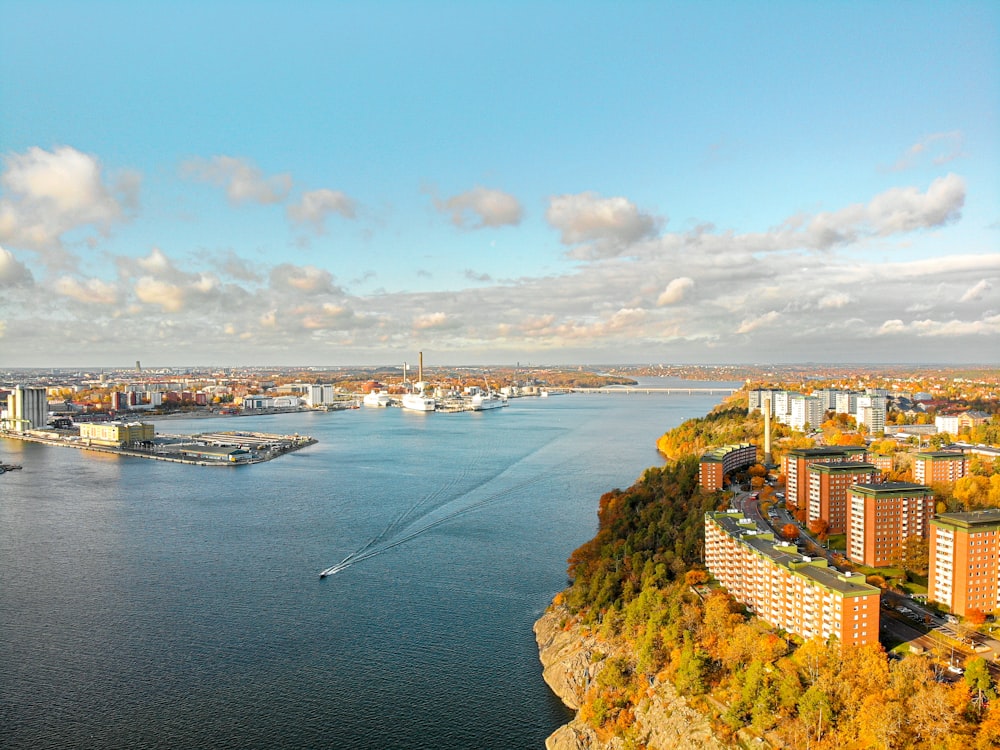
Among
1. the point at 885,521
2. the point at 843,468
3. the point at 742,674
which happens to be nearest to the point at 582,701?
the point at 742,674

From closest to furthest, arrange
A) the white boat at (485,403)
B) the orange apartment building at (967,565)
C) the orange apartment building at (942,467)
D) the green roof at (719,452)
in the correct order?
the orange apartment building at (967,565), the orange apartment building at (942,467), the green roof at (719,452), the white boat at (485,403)

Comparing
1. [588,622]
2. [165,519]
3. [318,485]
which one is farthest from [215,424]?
[588,622]

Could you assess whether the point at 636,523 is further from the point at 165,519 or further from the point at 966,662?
the point at 165,519

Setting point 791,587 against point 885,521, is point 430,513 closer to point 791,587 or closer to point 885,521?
point 885,521

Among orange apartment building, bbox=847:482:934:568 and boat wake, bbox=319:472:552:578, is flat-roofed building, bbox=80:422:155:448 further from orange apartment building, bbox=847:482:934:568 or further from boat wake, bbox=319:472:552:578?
orange apartment building, bbox=847:482:934:568

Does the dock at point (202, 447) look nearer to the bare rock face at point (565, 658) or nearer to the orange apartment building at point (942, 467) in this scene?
the bare rock face at point (565, 658)

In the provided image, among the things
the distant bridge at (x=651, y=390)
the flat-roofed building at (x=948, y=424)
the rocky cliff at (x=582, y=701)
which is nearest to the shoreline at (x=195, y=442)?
the rocky cliff at (x=582, y=701)
